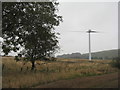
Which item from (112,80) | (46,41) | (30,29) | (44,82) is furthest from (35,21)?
(112,80)

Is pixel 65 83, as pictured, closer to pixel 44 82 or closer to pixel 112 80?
pixel 44 82

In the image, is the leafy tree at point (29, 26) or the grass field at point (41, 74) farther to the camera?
the leafy tree at point (29, 26)

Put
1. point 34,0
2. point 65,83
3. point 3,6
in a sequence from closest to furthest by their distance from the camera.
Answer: point 65,83
point 3,6
point 34,0

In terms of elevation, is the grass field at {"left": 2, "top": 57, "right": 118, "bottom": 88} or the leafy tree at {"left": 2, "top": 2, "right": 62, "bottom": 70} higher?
the leafy tree at {"left": 2, "top": 2, "right": 62, "bottom": 70}

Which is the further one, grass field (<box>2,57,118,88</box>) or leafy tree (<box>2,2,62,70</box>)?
leafy tree (<box>2,2,62,70</box>)

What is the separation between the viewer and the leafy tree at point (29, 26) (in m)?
22.6

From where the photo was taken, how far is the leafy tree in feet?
74.1

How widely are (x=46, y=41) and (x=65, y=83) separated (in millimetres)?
10133

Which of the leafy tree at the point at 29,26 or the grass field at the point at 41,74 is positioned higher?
the leafy tree at the point at 29,26

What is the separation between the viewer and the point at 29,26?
73.8 feet

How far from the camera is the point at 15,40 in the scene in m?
23.9

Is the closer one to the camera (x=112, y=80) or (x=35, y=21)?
(x=112, y=80)

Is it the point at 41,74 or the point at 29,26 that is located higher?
the point at 29,26

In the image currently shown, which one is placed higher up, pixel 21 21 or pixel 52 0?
pixel 52 0
